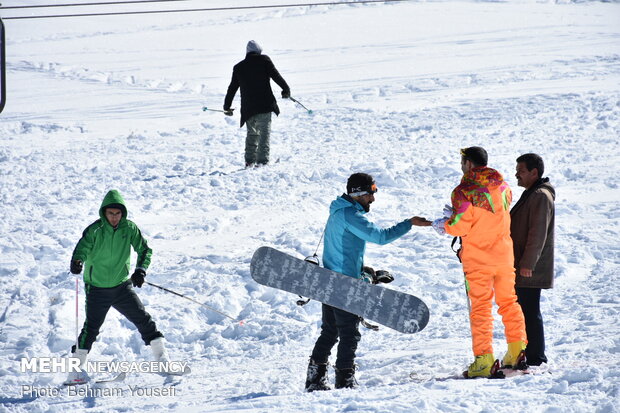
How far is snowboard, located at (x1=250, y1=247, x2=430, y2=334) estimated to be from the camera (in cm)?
516

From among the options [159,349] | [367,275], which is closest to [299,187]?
[159,349]

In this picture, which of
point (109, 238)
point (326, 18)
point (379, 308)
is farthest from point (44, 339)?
point (326, 18)

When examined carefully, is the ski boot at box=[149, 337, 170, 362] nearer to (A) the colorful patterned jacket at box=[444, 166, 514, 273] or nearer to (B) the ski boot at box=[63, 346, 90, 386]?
(B) the ski boot at box=[63, 346, 90, 386]

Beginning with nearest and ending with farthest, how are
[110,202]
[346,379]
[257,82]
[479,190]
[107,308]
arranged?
[479,190], [346,379], [110,202], [107,308], [257,82]

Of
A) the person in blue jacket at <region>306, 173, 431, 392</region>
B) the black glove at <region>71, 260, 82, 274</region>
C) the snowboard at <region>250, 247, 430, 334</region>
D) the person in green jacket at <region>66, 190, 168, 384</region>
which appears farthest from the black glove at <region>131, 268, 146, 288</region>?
the person in blue jacket at <region>306, 173, 431, 392</region>

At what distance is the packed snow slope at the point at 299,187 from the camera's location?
565 centimetres

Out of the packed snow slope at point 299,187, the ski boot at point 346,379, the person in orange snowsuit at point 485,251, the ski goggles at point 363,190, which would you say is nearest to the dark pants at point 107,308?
the packed snow slope at point 299,187

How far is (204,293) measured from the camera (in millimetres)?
7332

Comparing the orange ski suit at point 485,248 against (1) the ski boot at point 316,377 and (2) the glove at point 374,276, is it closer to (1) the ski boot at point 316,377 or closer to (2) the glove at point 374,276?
(2) the glove at point 374,276

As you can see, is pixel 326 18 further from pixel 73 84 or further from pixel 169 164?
pixel 169 164

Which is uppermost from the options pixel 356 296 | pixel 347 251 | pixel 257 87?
pixel 257 87

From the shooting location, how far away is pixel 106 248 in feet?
18.3

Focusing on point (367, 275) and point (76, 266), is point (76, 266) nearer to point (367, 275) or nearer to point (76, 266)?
point (76, 266)

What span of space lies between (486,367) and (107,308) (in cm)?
282
